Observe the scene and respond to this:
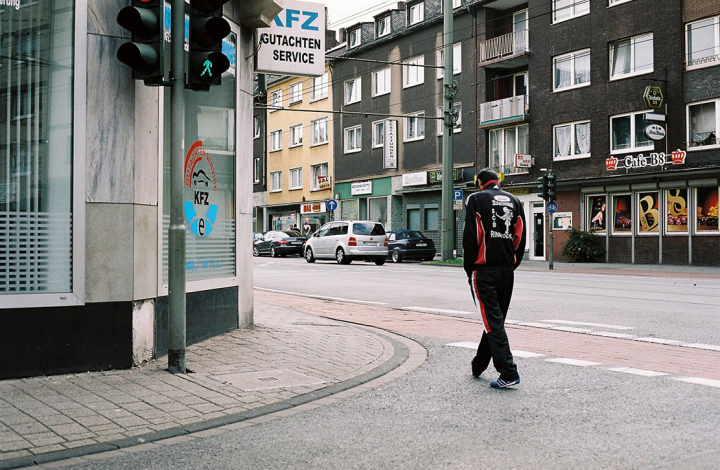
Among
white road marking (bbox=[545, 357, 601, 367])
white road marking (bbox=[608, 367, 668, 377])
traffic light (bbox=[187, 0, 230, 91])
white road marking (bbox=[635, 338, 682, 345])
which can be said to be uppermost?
traffic light (bbox=[187, 0, 230, 91])

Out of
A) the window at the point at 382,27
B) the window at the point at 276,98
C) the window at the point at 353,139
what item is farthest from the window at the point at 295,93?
the window at the point at 382,27

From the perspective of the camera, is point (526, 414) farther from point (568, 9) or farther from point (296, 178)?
point (296, 178)

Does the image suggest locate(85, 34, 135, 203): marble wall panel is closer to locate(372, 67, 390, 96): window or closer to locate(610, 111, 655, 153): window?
locate(610, 111, 655, 153): window

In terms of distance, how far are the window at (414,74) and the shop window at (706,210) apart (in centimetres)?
1718

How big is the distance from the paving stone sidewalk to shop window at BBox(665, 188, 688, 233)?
23.0 m

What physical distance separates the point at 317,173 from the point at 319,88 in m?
5.52

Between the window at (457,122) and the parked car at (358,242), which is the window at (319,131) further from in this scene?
the parked car at (358,242)

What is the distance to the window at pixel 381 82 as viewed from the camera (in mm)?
44031

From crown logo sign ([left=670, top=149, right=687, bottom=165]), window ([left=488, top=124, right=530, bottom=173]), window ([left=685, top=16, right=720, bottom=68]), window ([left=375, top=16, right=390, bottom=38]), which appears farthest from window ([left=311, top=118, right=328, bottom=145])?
crown logo sign ([left=670, top=149, right=687, bottom=165])

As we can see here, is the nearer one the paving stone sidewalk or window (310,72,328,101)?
the paving stone sidewalk

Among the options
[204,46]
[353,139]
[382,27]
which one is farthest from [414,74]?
[204,46]

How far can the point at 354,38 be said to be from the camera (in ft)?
158

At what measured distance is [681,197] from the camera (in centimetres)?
2859

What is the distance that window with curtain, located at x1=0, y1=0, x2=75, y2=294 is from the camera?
6.38m
